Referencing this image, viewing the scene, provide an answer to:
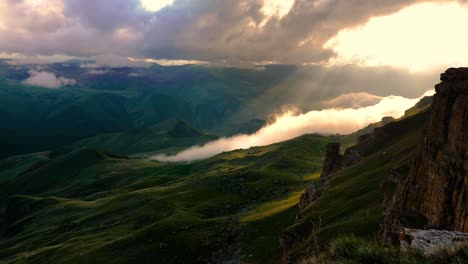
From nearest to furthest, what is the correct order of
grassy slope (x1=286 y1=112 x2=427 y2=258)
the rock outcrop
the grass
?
the grass → the rock outcrop → grassy slope (x1=286 y1=112 x2=427 y2=258)

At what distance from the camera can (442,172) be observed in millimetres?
59094

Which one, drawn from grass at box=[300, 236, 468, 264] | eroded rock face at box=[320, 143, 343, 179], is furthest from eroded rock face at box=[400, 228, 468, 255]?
eroded rock face at box=[320, 143, 343, 179]

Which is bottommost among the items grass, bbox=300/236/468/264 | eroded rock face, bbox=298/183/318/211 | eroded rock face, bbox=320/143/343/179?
eroded rock face, bbox=298/183/318/211

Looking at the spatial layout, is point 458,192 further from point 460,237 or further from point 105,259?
point 105,259

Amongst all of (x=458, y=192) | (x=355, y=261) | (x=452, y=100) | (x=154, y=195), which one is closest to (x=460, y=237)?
(x=355, y=261)

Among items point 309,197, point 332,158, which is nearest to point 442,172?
point 309,197

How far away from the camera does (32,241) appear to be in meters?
181

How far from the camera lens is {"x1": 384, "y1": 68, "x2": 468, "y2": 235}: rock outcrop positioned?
180 ft

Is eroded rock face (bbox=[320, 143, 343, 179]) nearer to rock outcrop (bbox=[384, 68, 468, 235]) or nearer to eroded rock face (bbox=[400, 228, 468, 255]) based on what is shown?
rock outcrop (bbox=[384, 68, 468, 235])

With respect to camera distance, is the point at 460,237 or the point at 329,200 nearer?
the point at 460,237

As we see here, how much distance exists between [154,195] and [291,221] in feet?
355

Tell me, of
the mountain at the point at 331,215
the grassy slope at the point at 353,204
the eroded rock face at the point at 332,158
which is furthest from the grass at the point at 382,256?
the eroded rock face at the point at 332,158

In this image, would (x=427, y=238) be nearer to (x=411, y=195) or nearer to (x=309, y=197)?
(x=411, y=195)

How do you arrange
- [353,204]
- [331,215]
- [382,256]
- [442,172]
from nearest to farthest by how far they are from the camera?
[382,256], [442,172], [331,215], [353,204]
